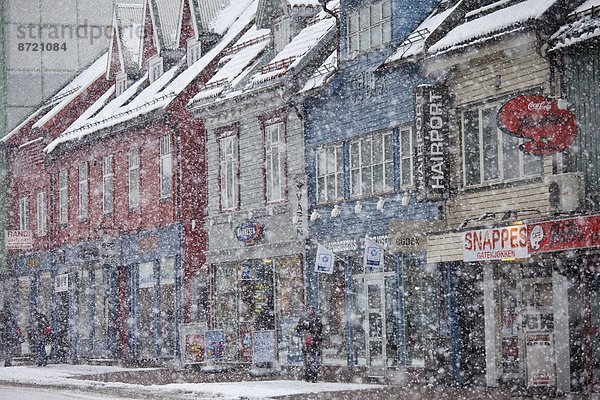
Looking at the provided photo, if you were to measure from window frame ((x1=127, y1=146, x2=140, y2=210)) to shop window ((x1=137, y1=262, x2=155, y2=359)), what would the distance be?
215cm

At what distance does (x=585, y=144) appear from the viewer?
22297 mm

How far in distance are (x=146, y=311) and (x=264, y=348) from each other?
12313 mm

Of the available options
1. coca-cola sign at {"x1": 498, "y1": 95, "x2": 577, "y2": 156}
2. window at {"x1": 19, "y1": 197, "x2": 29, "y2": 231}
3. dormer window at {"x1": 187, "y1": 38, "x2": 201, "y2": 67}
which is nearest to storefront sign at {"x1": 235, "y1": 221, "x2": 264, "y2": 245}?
dormer window at {"x1": 187, "y1": 38, "x2": 201, "y2": 67}

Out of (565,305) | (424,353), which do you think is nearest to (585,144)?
(565,305)

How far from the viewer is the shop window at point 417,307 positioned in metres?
27.5

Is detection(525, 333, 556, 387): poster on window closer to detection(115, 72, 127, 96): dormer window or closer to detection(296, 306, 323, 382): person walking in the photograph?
detection(296, 306, 323, 382): person walking

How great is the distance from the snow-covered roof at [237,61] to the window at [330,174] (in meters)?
4.94

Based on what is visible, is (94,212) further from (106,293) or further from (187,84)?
(187,84)

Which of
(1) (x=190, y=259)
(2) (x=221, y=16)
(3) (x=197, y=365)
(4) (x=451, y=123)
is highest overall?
(2) (x=221, y=16)

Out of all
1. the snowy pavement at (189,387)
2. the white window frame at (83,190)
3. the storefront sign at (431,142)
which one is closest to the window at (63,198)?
the white window frame at (83,190)

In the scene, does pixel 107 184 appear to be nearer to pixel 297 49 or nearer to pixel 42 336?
pixel 42 336

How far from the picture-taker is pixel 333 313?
31750mm

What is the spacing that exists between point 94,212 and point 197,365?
45.7 ft

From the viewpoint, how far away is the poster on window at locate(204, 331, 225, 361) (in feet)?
107
